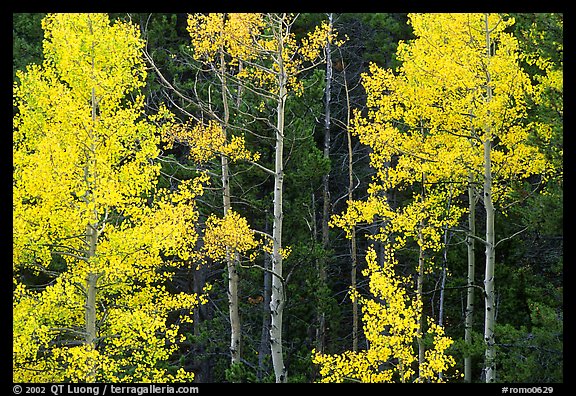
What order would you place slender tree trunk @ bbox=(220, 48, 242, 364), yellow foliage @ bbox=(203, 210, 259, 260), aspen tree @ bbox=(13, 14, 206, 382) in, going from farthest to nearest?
slender tree trunk @ bbox=(220, 48, 242, 364) < yellow foliage @ bbox=(203, 210, 259, 260) < aspen tree @ bbox=(13, 14, 206, 382)

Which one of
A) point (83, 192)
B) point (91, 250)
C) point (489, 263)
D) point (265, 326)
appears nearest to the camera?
point (83, 192)

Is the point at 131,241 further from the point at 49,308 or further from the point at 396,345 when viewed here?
the point at 396,345

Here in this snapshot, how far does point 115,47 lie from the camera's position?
35.1ft

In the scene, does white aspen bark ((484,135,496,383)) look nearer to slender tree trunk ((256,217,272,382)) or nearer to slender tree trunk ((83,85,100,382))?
slender tree trunk ((256,217,272,382))

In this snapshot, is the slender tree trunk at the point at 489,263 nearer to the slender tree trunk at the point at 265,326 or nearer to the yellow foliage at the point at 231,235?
the yellow foliage at the point at 231,235

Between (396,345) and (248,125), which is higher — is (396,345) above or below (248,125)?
below

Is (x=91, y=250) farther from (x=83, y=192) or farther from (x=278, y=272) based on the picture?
(x=278, y=272)

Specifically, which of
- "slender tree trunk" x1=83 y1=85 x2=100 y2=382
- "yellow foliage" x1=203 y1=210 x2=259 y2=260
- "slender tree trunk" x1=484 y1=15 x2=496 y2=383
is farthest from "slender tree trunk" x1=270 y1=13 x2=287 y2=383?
"slender tree trunk" x1=484 y1=15 x2=496 y2=383

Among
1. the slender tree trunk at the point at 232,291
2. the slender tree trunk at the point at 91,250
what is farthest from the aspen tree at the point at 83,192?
the slender tree trunk at the point at 232,291

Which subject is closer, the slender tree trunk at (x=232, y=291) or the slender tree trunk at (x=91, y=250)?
the slender tree trunk at (x=91, y=250)

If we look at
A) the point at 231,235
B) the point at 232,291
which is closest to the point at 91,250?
the point at 231,235

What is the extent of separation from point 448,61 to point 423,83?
810 mm

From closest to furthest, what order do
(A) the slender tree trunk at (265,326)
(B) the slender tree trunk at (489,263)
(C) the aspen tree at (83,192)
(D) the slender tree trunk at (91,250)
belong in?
1. (C) the aspen tree at (83,192)
2. (D) the slender tree trunk at (91,250)
3. (B) the slender tree trunk at (489,263)
4. (A) the slender tree trunk at (265,326)
